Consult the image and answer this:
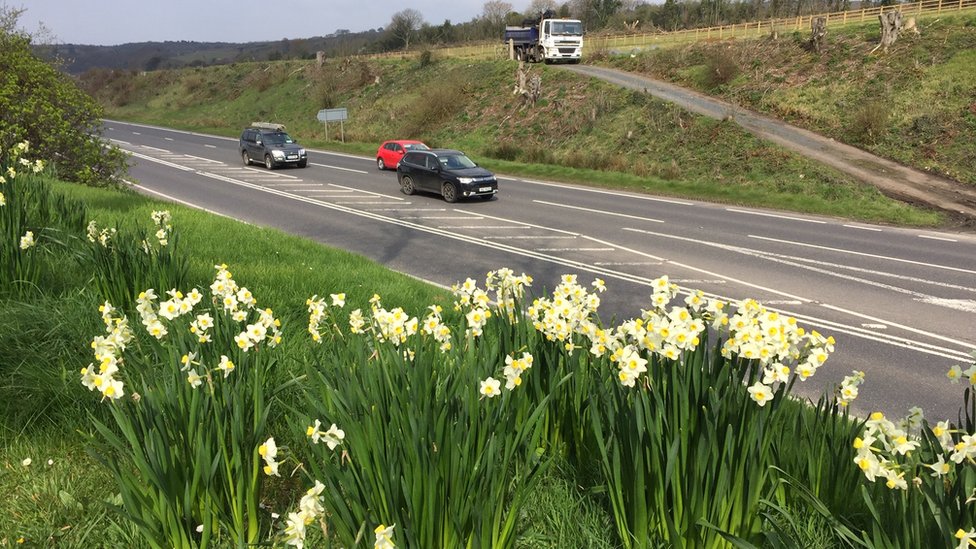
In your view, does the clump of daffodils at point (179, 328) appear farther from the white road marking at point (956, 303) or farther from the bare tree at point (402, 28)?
the bare tree at point (402, 28)

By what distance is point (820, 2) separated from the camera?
59.8m

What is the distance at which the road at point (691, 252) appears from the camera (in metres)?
8.49

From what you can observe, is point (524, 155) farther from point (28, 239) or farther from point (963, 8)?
point (28, 239)

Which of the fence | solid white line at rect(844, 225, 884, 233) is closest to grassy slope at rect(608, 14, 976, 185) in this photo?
the fence

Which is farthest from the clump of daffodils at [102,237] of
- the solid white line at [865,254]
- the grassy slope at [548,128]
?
the grassy slope at [548,128]

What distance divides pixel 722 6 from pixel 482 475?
7191 cm

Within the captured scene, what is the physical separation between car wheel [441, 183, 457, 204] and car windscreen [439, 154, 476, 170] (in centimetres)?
77

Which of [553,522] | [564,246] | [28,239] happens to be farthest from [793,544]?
[564,246]

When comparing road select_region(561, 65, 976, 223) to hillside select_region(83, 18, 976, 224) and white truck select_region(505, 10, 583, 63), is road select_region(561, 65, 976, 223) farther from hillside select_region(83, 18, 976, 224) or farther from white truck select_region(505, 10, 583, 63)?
white truck select_region(505, 10, 583, 63)

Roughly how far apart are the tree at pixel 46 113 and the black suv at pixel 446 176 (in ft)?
29.8

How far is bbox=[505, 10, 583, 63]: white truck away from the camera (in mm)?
46812

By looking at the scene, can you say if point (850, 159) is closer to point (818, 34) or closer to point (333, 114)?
point (818, 34)

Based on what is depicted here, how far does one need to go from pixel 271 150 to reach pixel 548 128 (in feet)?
54.3

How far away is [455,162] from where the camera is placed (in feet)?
71.6
